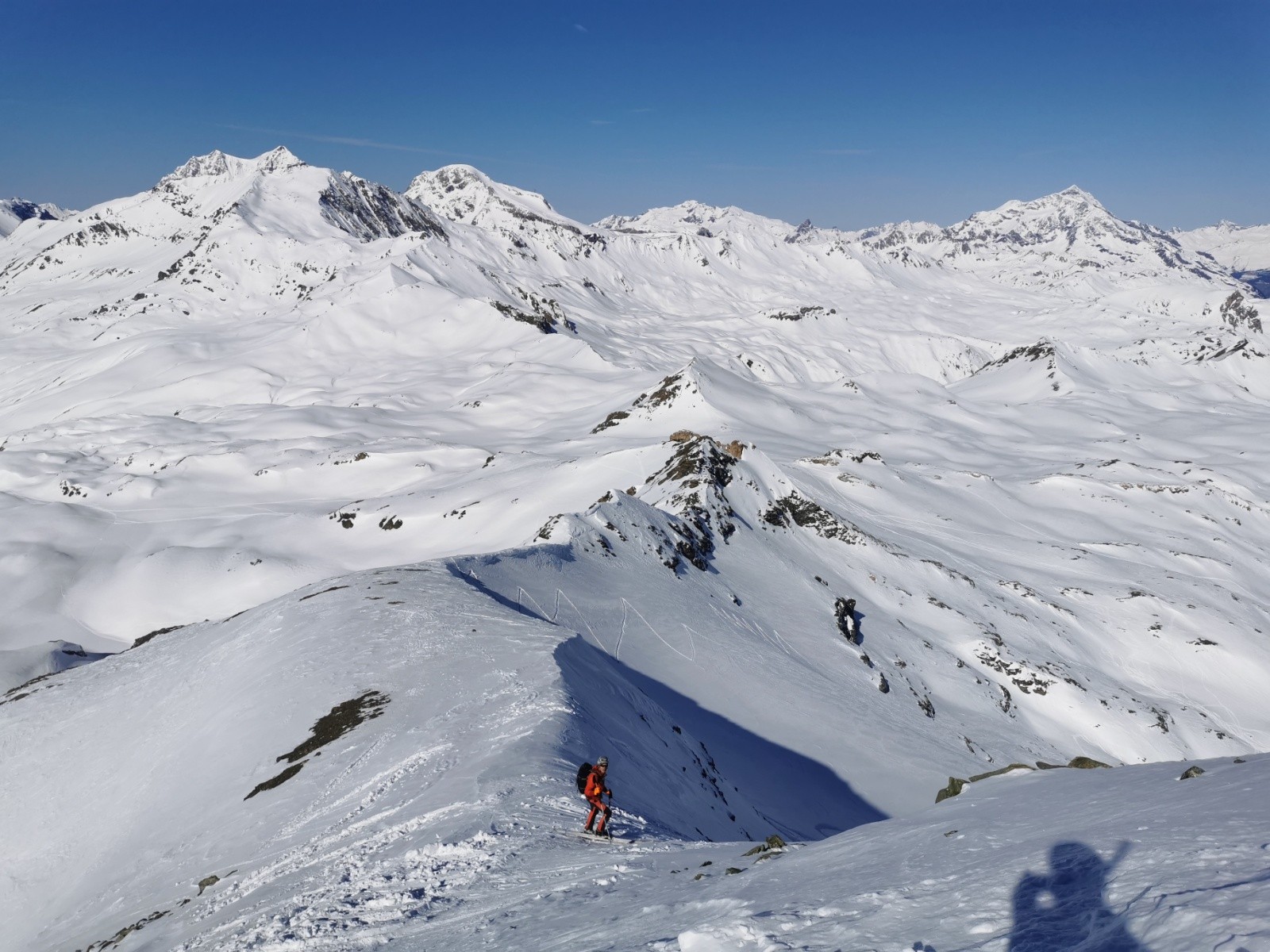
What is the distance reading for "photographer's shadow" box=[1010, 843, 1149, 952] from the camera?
7176mm

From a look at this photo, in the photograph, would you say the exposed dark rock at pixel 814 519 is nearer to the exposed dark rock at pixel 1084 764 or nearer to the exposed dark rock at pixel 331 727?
the exposed dark rock at pixel 1084 764

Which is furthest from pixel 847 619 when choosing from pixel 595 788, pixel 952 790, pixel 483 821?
pixel 483 821

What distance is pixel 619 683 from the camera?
24.7 meters

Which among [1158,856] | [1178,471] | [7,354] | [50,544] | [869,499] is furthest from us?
[7,354]

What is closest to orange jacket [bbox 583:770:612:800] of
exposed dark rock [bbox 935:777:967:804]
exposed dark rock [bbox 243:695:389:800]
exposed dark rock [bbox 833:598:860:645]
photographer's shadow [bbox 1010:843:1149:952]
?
photographer's shadow [bbox 1010:843:1149:952]

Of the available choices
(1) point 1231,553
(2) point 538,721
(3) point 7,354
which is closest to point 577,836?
(2) point 538,721

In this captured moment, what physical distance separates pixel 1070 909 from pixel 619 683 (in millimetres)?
17606

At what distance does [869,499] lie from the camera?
8331cm

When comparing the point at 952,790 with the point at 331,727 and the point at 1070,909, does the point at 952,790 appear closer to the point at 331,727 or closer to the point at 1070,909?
the point at 1070,909

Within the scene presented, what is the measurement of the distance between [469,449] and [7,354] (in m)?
164

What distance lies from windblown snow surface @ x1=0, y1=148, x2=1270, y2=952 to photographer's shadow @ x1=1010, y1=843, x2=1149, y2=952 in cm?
5

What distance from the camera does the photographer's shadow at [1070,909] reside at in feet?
23.5

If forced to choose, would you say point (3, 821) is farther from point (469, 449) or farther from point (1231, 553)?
point (1231, 553)

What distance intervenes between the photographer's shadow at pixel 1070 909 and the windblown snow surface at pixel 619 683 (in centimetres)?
5
